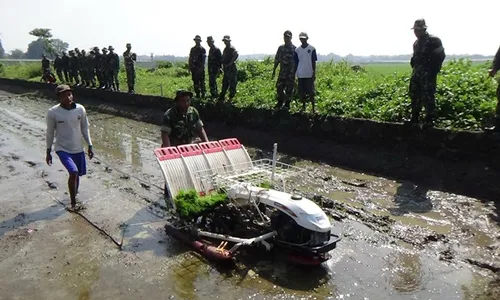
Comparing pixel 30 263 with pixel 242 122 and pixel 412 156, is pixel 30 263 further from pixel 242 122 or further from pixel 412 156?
pixel 242 122

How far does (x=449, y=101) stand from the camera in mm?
8883

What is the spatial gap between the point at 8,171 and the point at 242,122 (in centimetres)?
593

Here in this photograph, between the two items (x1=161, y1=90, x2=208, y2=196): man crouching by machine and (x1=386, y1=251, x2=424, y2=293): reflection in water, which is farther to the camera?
(x1=161, y1=90, x2=208, y2=196): man crouching by machine

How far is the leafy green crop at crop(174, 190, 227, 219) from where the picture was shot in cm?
545

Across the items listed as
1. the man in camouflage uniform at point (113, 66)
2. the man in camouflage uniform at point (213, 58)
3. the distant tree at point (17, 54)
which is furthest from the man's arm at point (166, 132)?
the distant tree at point (17, 54)

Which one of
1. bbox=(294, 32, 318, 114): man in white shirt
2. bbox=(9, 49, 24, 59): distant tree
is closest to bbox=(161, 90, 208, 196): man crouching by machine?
bbox=(294, 32, 318, 114): man in white shirt

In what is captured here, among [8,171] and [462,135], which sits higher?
[462,135]

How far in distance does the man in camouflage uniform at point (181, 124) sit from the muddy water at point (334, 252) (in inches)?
47.2

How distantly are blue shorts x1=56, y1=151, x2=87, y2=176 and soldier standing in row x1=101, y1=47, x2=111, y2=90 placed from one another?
557 inches

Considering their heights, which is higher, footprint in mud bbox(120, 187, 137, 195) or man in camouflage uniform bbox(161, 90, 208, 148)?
man in camouflage uniform bbox(161, 90, 208, 148)

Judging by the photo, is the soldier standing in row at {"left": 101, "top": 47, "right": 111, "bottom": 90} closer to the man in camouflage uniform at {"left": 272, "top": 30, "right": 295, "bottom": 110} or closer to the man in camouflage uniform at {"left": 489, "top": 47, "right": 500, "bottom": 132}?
the man in camouflage uniform at {"left": 272, "top": 30, "right": 295, "bottom": 110}

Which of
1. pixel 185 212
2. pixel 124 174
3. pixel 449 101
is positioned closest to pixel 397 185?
pixel 449 101

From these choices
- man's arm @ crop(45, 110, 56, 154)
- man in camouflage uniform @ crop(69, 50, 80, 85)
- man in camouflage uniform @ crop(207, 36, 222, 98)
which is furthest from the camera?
man in camouflage uniform @ crop(69, 50, 80, 85)

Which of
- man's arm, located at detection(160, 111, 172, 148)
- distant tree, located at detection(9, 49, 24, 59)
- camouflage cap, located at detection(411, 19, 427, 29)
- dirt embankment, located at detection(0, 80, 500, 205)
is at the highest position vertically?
distant tree, located at detection(9, 49, 24, 59)
